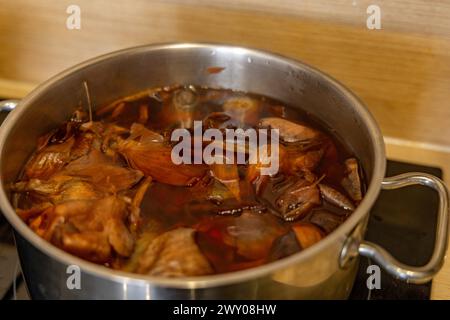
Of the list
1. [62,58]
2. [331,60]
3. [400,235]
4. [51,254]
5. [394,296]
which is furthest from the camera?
[62,58]

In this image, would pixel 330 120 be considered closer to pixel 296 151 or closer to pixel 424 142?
pixel 296 151

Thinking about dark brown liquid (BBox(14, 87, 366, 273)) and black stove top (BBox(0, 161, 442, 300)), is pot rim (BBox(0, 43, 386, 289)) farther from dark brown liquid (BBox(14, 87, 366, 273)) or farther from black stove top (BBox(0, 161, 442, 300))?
black stove top (BBox(0, 161, 442, 300))

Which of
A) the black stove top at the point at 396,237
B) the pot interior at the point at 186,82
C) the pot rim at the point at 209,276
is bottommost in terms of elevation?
the black stove top at the point at 396,237

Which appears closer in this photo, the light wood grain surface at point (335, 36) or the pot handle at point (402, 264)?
the pot handle at point (402, 264)

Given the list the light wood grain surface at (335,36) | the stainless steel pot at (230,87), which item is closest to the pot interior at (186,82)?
the stainless steel pot at (230,87)

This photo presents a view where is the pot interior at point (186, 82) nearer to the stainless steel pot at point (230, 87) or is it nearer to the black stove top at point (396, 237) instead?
the stainless steel pot at point (230, 87)

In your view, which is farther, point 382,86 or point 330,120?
point 382,86
